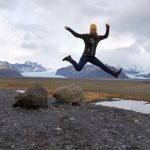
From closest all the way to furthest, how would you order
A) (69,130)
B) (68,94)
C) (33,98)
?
(69,130), (33,98), (68,94)

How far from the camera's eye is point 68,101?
1330 inches

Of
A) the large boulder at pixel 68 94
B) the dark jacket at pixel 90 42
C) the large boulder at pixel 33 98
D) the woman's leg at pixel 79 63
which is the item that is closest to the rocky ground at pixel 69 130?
the large boulder at pixel 33 98

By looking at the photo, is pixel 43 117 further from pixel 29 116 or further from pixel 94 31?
pixel 94 31

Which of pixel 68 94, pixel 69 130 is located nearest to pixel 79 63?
pixel 69 130

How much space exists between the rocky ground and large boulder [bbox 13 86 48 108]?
0.67 metres

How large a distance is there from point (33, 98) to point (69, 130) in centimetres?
567

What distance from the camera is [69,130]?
80.1 feet

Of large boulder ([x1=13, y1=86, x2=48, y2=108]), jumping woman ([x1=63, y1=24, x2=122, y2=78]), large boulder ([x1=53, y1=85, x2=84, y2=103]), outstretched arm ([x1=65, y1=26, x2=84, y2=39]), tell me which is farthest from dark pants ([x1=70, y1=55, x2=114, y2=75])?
large boulder ([x1=53, y1=85, x2=84, y2=103])

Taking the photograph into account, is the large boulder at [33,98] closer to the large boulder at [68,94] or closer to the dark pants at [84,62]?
the large boulder at [68,94]

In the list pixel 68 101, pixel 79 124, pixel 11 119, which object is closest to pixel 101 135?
pixel 79 124

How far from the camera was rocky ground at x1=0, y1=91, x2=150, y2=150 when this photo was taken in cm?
2214

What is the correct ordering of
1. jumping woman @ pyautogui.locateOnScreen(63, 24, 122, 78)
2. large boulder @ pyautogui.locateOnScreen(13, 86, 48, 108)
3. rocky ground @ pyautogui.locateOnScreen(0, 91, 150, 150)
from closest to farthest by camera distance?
rocky ground @ pyautogui.locateOnScreen(0, 91, 150, 150) → jumping woman @ pyautogui.locateOnScreen(63, 24, 122, 78) → large boulder @ pyautogui.locateOnScreen(13, 86, 48, 108)

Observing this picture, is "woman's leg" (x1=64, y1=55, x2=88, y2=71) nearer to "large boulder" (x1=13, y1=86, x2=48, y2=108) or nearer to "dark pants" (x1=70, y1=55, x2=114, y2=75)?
"dark pants" (x1=70, y1=55, x2=114, y2=75)

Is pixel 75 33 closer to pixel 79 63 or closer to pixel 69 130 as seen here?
pixel 79 63
